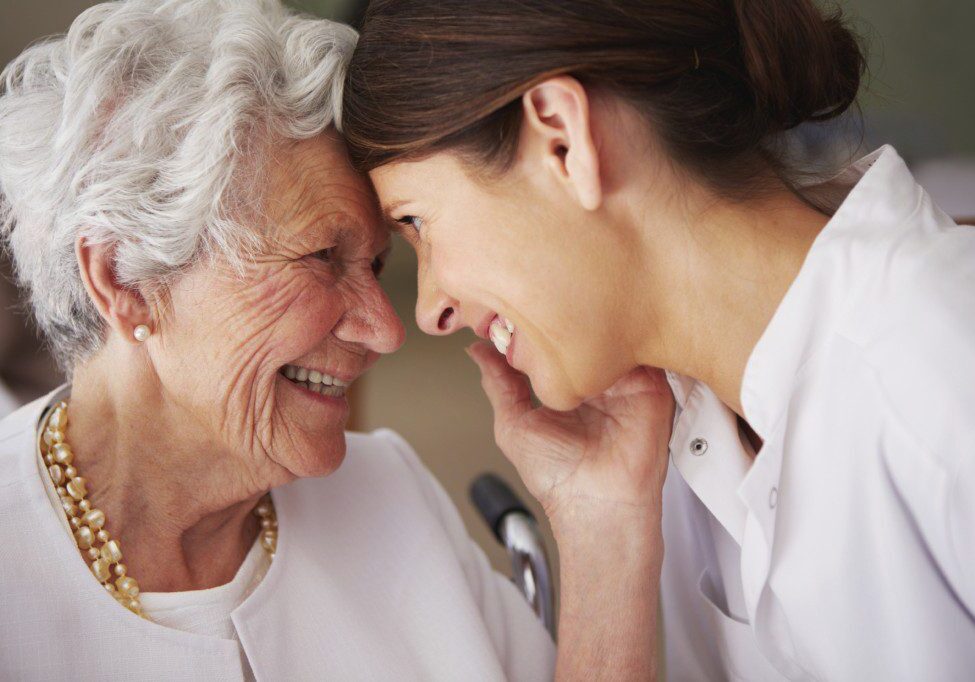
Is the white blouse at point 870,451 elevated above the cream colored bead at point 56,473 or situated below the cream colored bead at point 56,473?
above

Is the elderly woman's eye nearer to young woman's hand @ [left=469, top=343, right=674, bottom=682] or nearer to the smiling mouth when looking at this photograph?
the smiling mouth

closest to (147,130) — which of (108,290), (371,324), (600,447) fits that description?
(108,290)

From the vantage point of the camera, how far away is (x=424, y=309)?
5.00 feet

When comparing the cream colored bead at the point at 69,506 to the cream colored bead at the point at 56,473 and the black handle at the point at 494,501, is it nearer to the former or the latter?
the cream colored bead at the point at 56,473

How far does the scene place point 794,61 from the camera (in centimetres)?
133

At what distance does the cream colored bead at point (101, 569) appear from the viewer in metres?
1.39

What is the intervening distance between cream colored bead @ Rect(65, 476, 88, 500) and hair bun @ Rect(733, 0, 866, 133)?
1.19 metres

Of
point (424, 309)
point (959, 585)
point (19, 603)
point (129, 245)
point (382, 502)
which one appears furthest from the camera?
point (382, 502)

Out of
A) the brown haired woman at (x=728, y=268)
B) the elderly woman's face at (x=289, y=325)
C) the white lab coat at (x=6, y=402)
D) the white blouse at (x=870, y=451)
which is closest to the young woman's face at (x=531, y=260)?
the brown haired woman at (x=728, y=268)

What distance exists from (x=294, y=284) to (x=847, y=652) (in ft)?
3.32

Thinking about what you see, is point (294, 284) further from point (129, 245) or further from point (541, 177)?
point (541, 177)

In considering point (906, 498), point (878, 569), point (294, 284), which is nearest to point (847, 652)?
point (878, 569)

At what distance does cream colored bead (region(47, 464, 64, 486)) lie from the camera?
1.44 metres

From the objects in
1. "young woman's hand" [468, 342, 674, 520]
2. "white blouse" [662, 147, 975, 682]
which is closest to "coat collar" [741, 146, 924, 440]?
"white blouse" [662, 147, 975, 682]
